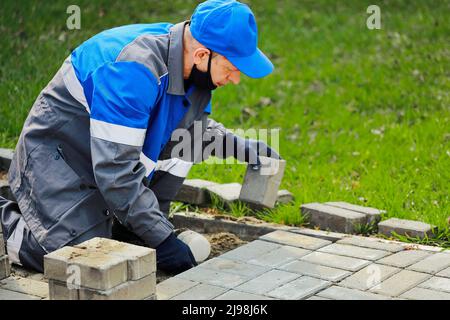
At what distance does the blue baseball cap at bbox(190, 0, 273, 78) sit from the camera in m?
4.33

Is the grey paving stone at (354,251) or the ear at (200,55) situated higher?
the ear at (200,55)

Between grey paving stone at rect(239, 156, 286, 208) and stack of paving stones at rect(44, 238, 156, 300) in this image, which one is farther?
grey paving stone at rect(239, 156, 286, 208)

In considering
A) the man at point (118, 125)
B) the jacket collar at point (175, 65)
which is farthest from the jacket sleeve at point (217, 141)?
the jacket collar at point (175, 65)

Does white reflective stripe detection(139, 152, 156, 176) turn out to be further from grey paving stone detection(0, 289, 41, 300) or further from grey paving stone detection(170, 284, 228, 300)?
grey paving stone detection(0, 289, 41, 300)

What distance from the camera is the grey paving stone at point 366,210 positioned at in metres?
5.32

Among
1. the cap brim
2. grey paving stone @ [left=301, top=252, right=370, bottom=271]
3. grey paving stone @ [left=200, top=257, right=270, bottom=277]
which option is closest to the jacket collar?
the cap brim

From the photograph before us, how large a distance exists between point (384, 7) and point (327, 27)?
1087 mm

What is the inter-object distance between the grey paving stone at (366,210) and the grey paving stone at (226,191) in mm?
642

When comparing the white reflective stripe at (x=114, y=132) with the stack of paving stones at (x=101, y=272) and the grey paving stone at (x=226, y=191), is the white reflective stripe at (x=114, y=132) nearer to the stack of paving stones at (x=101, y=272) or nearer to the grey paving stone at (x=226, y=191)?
the stack of paving stones at (x=101, y=272)

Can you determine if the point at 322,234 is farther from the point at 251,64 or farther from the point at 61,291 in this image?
the point at 61,291

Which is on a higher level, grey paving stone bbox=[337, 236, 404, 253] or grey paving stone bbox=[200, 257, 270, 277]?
grey paving stone bbox=[337, 236, 404, 253]

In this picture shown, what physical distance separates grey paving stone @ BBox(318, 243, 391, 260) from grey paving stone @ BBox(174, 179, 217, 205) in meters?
1.18

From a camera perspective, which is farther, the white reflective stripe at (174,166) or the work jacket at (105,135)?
the white reflective stripe at (174,166)

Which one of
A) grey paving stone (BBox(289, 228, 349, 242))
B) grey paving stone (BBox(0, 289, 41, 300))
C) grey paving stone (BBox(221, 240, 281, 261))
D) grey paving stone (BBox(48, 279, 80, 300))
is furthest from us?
grey paving stone (BBox(289, 228, 349, 242))
